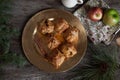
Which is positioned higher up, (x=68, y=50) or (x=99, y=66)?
(x=68, y=50)

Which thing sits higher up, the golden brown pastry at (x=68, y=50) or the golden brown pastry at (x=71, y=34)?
the golden brown pastry at (x=71, y=34)

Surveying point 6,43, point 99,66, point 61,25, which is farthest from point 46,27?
point 99,66

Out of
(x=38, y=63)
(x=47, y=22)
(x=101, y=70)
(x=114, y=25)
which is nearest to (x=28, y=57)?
(x=38, y=63)

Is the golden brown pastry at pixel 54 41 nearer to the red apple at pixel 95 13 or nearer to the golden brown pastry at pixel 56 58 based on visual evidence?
the golden brown pastry at pixel 56 58

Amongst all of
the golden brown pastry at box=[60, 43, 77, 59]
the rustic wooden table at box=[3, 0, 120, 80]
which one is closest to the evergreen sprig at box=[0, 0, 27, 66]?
the rustic wooden table at box=[3, 0, 120, 80]

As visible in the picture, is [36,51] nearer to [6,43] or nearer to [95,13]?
[6,43]

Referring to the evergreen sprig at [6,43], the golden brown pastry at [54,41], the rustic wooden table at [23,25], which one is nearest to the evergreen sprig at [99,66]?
the rustic wooden table at [23,25]
